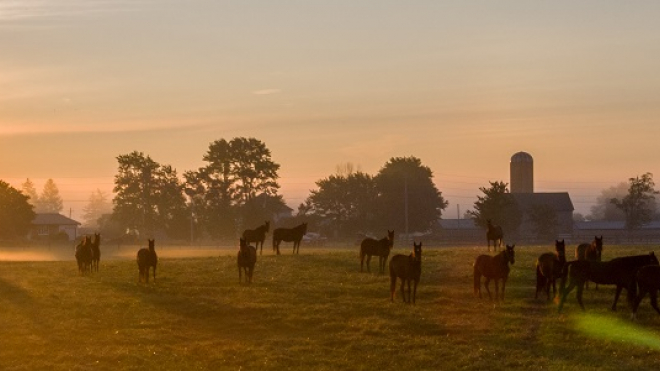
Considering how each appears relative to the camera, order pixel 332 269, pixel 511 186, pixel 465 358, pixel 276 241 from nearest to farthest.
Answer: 1. pixel 465 358
2. pixel 332 269
3. pixel 276 241
4. pixel 511 186

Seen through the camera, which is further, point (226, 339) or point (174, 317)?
point (174, 317)

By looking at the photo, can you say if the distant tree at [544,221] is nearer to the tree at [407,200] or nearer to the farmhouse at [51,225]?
the tree at [407,200]

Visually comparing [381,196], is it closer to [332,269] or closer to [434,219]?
[434,219]

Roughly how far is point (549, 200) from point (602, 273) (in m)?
120

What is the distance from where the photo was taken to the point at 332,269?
4797 centimetres

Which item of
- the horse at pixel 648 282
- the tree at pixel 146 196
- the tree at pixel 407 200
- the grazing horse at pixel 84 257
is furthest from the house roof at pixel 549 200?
the horse at pixel 648 282

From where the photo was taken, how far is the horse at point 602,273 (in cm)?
3444

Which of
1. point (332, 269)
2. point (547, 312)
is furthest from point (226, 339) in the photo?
point (332, 269)

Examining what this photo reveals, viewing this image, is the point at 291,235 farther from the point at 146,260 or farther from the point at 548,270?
the point at 548,270

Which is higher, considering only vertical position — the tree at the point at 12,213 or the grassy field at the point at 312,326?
the tree at the point at 12,213

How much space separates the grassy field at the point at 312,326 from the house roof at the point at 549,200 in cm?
10548

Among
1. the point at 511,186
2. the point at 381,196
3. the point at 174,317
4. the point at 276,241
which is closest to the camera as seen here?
the point at 174,317

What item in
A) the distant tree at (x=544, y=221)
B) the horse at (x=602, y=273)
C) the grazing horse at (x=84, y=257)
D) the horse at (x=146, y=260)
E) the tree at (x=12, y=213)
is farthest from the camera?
the tree at (x=12, y=213)

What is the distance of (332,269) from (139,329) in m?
15.2
